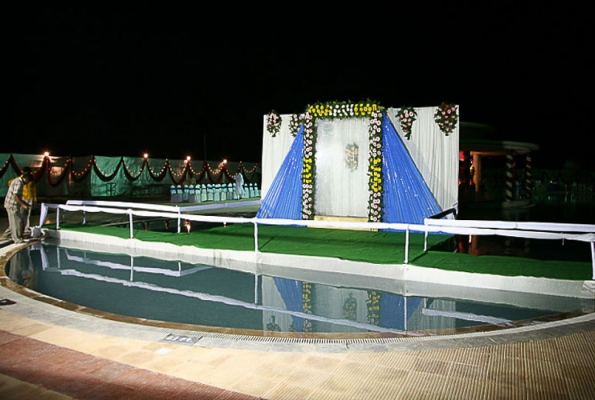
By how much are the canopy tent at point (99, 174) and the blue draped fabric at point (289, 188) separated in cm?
1361

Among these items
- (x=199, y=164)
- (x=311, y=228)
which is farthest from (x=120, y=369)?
(x=199, y=164)

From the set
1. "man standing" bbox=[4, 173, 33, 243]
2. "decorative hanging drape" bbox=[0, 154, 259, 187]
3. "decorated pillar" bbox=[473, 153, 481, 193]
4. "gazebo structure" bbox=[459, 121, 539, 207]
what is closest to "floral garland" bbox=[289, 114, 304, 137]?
"man standing" bbox=[4, 173, 33, 243]

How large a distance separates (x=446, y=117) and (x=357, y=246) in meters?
4.40

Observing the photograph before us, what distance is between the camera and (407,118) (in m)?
11.5

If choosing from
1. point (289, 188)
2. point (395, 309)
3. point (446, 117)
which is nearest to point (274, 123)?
point (289, 188)

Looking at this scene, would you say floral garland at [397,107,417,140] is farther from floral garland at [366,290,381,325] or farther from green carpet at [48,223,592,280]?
floral garland at [366,290,381,325]

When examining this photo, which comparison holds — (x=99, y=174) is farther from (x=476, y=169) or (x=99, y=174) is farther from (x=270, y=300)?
(x=476, y=169)

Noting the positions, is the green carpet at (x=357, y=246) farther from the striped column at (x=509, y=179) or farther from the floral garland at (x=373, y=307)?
the striped column at (x=509, y=179)

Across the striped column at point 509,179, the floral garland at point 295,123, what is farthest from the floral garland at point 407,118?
the striped column at point 509,179

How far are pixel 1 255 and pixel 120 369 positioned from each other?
7078 mm

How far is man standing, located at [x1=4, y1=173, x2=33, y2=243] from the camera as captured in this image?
1001cm

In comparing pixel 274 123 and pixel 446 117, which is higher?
pixel 274 123

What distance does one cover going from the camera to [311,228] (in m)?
12.2

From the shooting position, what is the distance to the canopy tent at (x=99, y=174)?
829 inches
